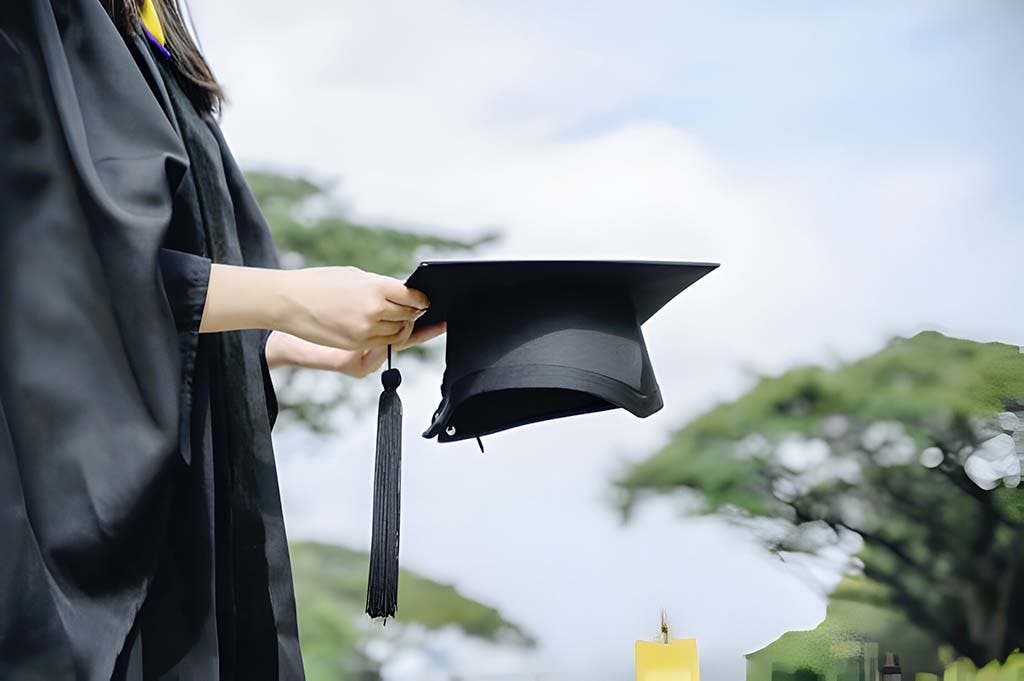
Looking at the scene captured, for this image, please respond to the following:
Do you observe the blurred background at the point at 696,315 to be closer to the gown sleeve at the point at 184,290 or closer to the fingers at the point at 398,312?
the fingers at the point at 398,312

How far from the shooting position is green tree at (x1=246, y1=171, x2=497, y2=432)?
144 inches

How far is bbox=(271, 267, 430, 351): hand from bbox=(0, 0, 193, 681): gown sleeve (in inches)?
2.9

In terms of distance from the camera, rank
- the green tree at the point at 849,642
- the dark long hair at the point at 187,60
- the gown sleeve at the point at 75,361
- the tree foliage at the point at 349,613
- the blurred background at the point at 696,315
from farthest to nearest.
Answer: the tree foliage at the point at 349,613, the blurred background at the point at 696,315, the green tree at the point at 849,642, the dark long hair at the point at 187,60, the gown sleeve at the point at 75,361

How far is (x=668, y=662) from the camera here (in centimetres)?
222

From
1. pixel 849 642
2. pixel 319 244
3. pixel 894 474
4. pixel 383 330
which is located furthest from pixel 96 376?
pixel 319 244

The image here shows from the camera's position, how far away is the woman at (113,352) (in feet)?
2.23

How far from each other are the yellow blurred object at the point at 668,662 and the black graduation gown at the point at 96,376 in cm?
154

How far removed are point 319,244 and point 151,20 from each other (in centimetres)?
280

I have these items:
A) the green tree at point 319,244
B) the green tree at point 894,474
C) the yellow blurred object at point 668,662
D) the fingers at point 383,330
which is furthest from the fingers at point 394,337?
the green tree at point 319,244

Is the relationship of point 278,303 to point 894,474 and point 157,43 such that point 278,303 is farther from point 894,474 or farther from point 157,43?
point 894,474

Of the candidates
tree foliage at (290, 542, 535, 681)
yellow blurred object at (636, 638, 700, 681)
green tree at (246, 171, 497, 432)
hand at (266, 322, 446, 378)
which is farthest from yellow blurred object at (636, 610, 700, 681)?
green tree at (246, 171, 497, 432)

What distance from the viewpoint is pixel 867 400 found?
126 inches

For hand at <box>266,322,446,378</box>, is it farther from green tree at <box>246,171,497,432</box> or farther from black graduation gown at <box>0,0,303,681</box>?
green tree at <box>246,171,497,432</box>

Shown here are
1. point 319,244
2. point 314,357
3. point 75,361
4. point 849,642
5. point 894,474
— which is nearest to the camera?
point 75,361
